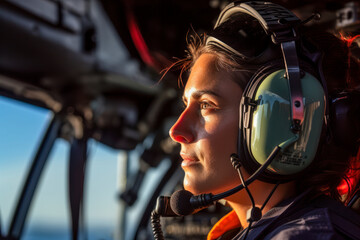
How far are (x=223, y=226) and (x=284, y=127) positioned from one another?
399mm

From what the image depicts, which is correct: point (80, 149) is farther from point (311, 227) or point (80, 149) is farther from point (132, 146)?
point (311, 227)

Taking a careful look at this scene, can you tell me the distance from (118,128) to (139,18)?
77 centimetres

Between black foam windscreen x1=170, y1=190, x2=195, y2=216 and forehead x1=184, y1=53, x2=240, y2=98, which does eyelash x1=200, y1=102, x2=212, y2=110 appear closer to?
forehead x1=184, y1=53, x2=240, y2=98

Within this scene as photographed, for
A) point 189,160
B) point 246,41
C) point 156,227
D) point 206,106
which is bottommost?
point 156,227

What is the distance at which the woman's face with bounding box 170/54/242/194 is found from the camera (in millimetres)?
910

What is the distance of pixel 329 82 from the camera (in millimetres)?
964

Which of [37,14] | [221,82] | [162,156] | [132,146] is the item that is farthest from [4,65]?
[221,82]

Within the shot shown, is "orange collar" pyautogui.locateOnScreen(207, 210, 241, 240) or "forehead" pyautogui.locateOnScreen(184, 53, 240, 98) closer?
"forehead" pyautogui.locateOnScreen(184, 53, 240, 98)

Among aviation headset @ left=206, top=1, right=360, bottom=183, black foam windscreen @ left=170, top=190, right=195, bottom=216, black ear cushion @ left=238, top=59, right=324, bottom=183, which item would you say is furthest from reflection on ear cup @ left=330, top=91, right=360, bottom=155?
black foam windscreen @ left=170, top=190, right=195, bottom=216

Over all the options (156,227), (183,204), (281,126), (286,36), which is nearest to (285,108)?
(281,126)

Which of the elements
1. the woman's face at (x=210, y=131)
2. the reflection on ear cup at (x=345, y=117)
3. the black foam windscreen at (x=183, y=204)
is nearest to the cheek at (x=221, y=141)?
the woman's face at (x=210, y=131)

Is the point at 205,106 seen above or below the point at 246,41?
below

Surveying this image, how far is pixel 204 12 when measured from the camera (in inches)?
102

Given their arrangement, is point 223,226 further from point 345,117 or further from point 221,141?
point 345,117
